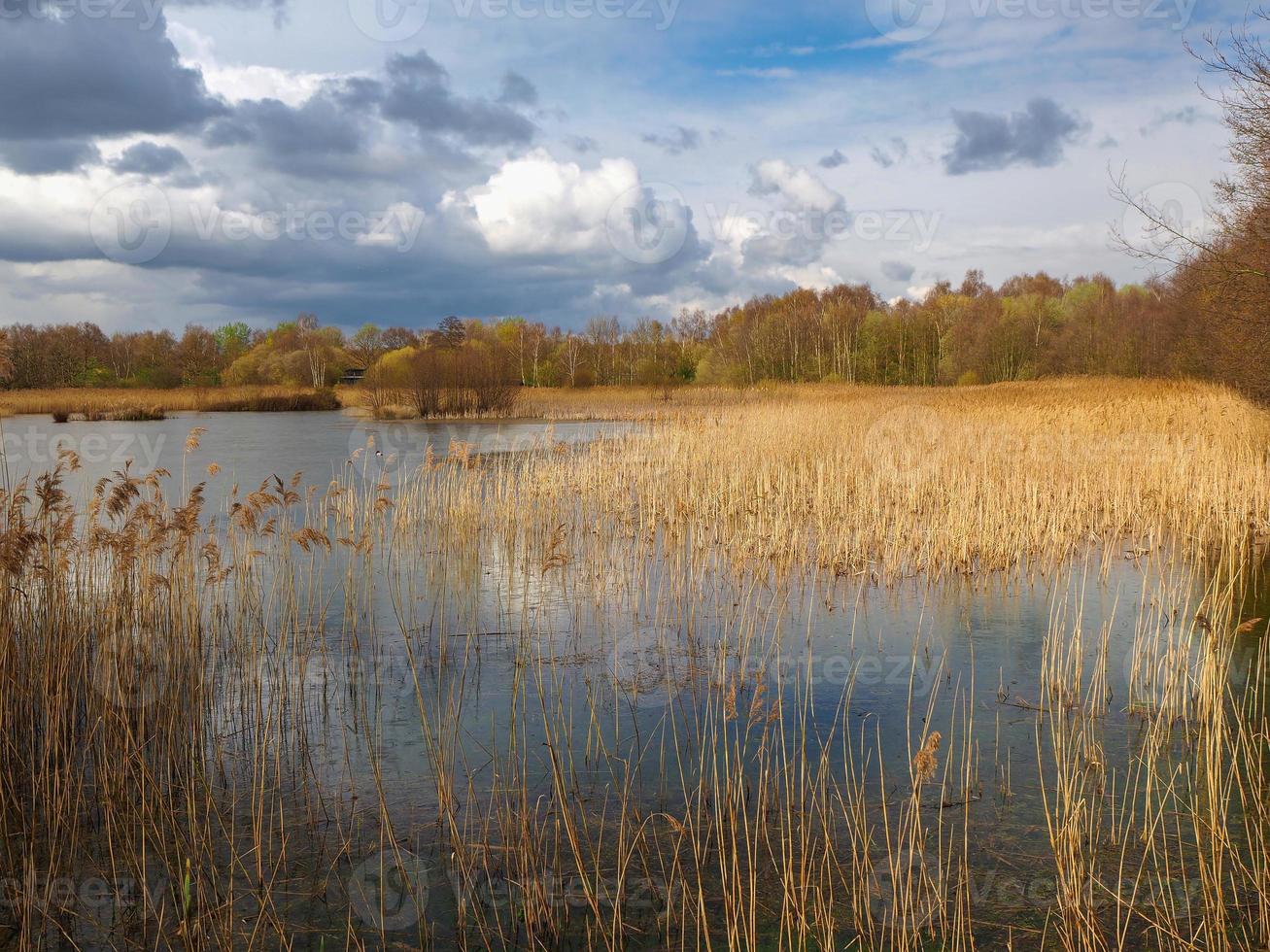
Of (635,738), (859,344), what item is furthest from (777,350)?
(635,738)

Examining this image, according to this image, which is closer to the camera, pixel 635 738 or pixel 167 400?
pixel 635 738

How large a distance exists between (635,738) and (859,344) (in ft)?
172

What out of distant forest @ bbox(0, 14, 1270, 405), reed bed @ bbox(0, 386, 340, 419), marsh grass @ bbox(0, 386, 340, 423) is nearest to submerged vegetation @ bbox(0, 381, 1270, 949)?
distant forest @ bbox(0, 14, 1270, 405)

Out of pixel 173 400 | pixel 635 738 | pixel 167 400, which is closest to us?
pixel 635 738

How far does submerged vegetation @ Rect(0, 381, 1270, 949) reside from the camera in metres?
2.98

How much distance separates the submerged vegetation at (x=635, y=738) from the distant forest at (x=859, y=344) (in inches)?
82.4

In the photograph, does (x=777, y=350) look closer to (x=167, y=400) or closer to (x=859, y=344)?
(x=859, y=344)

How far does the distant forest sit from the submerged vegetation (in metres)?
2.09

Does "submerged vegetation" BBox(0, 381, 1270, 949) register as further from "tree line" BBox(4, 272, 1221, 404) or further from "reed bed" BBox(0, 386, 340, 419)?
"reed bed" BBox(0, 386, 340, 419)

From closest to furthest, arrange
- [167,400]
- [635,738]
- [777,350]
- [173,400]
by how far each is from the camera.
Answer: [635,738], [167,400], [173,400], [777,350]

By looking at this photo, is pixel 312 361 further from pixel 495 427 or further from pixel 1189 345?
pixel 1189 345

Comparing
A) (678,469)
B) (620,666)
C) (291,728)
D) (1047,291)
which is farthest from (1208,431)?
(1047,291)

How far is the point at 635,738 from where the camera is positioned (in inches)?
173

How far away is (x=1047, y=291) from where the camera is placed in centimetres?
7475
